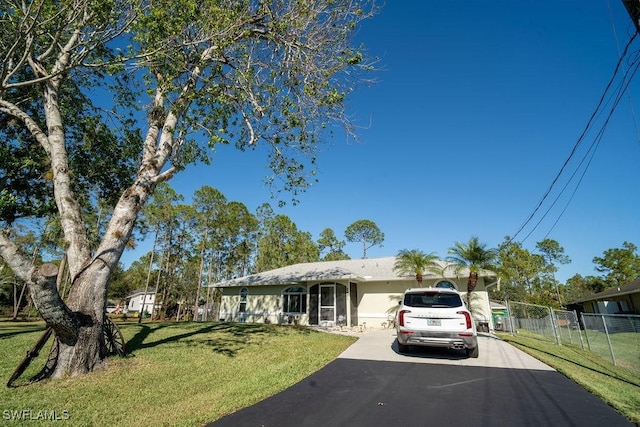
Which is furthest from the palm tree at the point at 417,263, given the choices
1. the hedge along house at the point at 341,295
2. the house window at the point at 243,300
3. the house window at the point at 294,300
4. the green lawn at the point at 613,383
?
the house window at the point at 243,300

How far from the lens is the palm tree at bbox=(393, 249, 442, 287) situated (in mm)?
16719

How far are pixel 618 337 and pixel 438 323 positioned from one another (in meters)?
11.2

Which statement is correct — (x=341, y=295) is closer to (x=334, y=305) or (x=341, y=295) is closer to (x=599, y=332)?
(x=334, y=305)

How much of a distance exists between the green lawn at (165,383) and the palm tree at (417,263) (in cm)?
921

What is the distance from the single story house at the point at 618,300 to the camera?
21.3 metres

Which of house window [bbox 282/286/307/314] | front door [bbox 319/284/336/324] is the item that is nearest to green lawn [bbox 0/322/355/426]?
front door [bbox 319/284/336/324]

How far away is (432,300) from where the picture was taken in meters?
7.80

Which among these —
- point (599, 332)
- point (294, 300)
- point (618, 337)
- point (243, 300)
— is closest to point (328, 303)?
point (294, 300)

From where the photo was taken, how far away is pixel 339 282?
708 inches

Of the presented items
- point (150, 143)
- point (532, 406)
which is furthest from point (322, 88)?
point (532, 406)

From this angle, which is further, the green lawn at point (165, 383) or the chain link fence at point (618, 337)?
the chain link fence at point (618, 337)

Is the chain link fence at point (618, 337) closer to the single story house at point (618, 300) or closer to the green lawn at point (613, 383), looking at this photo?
the green lawn at point (613, 383)

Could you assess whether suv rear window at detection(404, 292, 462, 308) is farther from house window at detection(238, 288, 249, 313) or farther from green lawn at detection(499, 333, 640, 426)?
house window at detection(238, 288, 249, 313)

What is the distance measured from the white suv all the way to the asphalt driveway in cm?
50
